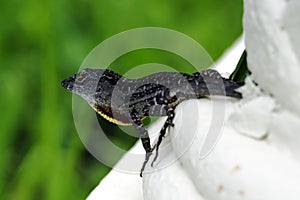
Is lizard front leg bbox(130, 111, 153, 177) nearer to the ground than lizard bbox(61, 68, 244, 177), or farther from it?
nearer to the ground

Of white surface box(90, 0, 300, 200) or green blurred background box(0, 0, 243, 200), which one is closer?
white surface box(90, 0, 300, 200)

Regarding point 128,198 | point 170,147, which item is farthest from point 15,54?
point 170,147

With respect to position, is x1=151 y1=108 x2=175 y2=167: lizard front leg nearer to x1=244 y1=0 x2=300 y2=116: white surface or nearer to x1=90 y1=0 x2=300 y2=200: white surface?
x1=90 y1=0 x2=300 y2=200: white surface

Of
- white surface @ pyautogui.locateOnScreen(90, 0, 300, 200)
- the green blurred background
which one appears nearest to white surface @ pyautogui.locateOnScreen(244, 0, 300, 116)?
white surface @ pyautogui.locateOnScreen(90, 0, 300, 200)

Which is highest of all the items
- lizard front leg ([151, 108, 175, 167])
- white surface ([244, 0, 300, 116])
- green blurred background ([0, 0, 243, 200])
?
white surface ([244, 0, 300, 116])

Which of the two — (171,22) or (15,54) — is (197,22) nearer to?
(171,22)

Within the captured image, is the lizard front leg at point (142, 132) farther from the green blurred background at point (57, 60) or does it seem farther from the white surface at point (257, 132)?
the green blurred background at point (57, 60)

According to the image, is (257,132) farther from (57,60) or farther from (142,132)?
(57,60)
